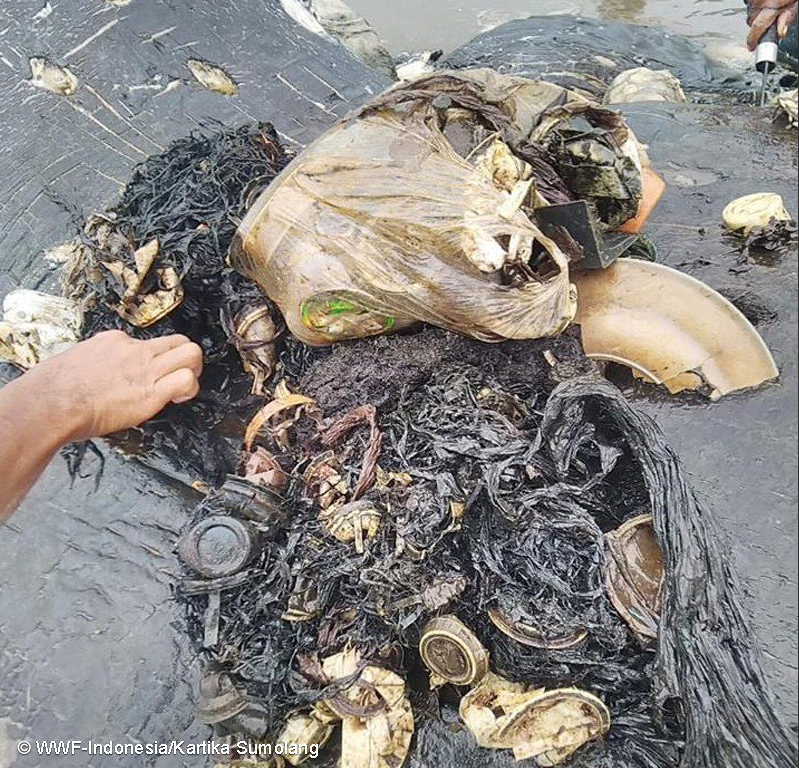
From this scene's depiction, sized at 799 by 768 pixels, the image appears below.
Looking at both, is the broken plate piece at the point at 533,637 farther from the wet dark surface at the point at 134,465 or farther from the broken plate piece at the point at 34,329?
the broken plate piece at the point at 34,329

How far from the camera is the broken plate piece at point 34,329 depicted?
91.1 inches

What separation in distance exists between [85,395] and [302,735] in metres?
1.09

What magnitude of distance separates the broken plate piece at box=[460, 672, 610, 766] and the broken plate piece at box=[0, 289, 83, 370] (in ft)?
5.64

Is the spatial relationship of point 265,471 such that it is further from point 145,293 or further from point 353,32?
point 353,32

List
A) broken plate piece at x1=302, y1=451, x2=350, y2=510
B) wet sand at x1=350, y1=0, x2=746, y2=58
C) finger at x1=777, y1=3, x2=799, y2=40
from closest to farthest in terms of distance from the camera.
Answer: broken plate piece at x1=302, y1=451, x2=350, y2=510, finger at x1=777, y1=3, x2=799, y2=40, wet sand at x1=350, y1=0, x2=746, y2=58

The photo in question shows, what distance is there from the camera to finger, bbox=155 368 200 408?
2.11 m

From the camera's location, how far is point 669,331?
1.96 m

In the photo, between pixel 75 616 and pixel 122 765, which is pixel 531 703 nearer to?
pixel 122 765

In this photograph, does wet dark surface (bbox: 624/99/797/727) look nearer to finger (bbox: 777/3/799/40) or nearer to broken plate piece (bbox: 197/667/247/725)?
finger (bbox: 777/3/799/40)

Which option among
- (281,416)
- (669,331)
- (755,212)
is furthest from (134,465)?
(755,212)

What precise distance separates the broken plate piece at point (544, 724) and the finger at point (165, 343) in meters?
1.36

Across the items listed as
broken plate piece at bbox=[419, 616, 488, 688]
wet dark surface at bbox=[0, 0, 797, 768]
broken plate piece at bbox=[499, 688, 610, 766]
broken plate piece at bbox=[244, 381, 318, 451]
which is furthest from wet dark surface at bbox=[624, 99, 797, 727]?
broken plate piece at bbox=[244, 381, 318, 451]

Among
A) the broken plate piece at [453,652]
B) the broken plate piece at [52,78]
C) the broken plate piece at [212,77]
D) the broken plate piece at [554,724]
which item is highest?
the broken plate piece at [52,78]

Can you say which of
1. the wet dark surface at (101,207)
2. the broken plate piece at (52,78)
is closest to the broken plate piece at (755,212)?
the wet dark surface at (101,207)
